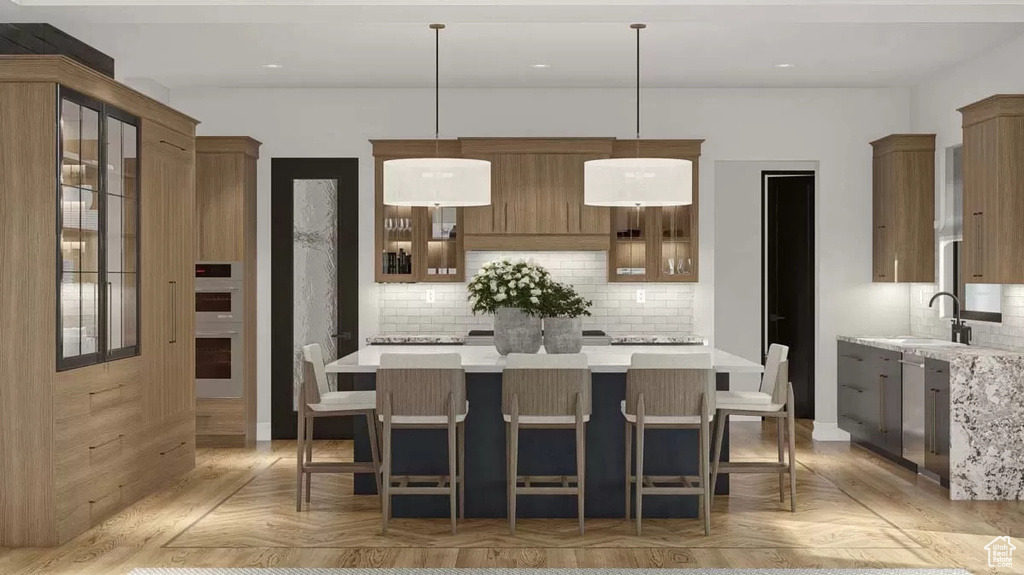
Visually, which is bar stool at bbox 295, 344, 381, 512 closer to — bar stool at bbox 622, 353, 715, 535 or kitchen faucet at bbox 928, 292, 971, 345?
bar stool at bbox 622, 353, 715, 535

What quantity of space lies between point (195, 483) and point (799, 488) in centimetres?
404

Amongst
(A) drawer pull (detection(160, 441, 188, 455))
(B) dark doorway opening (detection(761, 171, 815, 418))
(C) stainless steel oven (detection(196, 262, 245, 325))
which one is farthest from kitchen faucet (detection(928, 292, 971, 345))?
(C) stainless steel oven (detection(196, 262, 245, 325))

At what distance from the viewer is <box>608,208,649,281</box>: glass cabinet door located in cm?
845

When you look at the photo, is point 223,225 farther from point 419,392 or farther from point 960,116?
point 960,116

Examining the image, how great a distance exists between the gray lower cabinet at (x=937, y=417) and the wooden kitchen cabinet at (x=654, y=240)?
2309 millimetres

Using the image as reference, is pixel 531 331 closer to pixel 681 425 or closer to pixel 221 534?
pixel 681 425

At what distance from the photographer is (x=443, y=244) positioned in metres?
8.55

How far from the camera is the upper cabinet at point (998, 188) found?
6254 mm

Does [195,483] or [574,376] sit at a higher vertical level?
[574,376]

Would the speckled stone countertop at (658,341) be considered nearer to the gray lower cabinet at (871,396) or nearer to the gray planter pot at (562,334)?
the gray lower cabinet at (871,396)

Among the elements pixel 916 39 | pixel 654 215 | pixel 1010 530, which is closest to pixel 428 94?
pixel 654 215

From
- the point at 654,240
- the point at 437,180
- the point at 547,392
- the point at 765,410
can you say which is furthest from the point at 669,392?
the point at 654,240

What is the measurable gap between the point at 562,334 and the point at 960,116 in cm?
387

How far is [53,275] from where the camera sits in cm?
507
